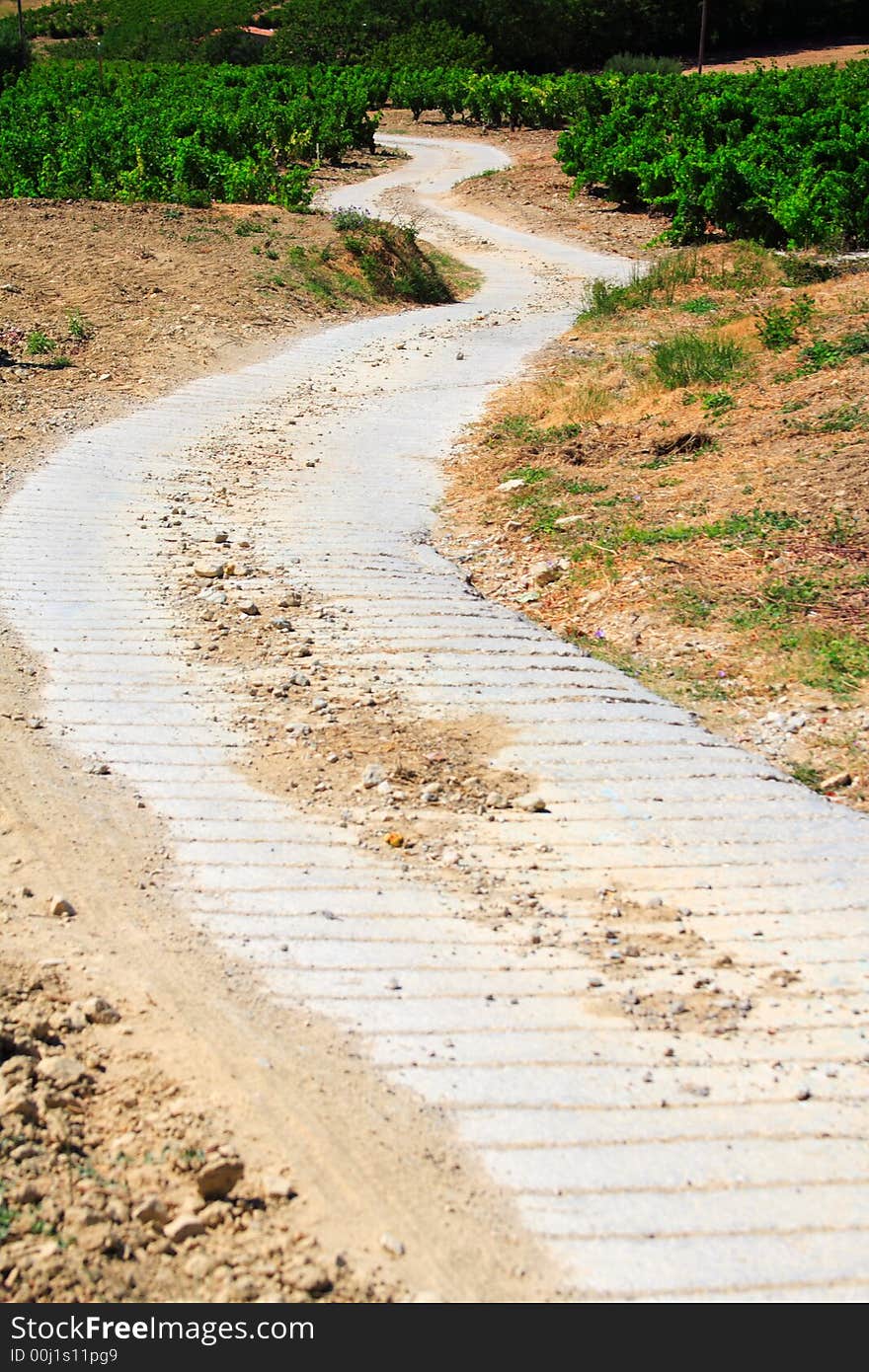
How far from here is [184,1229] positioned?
143 inches

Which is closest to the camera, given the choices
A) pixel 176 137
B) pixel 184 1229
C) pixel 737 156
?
pixel 184 1229

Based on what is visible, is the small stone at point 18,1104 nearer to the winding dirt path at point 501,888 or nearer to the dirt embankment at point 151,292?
the winding dirt path at point 501,888

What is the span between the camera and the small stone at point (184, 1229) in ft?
11.9

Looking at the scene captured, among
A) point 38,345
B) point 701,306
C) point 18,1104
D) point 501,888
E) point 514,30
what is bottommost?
point 501,888

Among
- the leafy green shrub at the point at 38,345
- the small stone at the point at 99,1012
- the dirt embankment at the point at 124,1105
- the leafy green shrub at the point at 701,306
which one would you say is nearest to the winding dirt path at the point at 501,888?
the dirt embankment at the point at 124,1105

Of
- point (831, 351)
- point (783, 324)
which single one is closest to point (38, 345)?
point (783, 324)

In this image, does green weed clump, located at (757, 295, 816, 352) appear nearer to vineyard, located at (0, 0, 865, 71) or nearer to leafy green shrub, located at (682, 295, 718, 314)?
leafy green shrub, located at (682, 295, 718, 314)

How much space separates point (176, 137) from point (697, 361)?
637 inches

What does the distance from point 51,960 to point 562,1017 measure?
1696 mm

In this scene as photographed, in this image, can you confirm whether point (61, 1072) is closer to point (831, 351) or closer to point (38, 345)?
point (831, 351)

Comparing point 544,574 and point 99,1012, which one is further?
point 544,574

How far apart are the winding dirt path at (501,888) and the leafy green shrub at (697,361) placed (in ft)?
11.2

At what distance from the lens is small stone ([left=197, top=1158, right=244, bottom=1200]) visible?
12.4 feet

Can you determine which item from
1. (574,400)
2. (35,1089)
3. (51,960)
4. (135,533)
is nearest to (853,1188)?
(35,1089)
